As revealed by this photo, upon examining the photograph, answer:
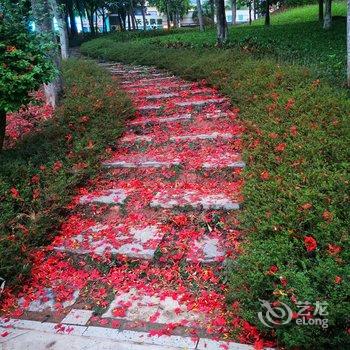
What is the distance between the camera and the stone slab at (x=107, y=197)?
5.08 m

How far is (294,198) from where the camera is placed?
12.8ft

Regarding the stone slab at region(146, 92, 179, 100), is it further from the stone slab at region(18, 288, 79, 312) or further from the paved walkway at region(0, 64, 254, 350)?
the stone slab at region(18, 288, 79, 312)

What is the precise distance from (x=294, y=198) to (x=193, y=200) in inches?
54.1

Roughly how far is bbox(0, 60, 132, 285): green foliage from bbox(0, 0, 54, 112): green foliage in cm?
99

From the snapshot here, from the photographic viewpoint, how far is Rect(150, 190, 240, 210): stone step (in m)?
4.59

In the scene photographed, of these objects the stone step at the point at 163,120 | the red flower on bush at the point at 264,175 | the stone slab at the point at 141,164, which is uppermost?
the stone step at the point at 163,120

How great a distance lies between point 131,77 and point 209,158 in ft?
23.3

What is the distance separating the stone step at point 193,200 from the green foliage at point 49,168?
4.32 feet

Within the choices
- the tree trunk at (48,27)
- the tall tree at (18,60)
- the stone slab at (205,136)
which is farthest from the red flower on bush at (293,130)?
the tree trunk at (48,27)

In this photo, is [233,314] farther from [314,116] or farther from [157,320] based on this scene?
[314,116]

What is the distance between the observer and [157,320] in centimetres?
331

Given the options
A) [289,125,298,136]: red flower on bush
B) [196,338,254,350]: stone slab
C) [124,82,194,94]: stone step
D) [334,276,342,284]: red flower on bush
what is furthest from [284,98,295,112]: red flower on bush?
[124,82,194,94]: stone step

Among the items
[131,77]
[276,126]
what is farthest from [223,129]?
[131,77]

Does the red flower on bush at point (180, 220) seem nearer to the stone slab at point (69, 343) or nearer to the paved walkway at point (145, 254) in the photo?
the paved walkway at point (145, 254)
